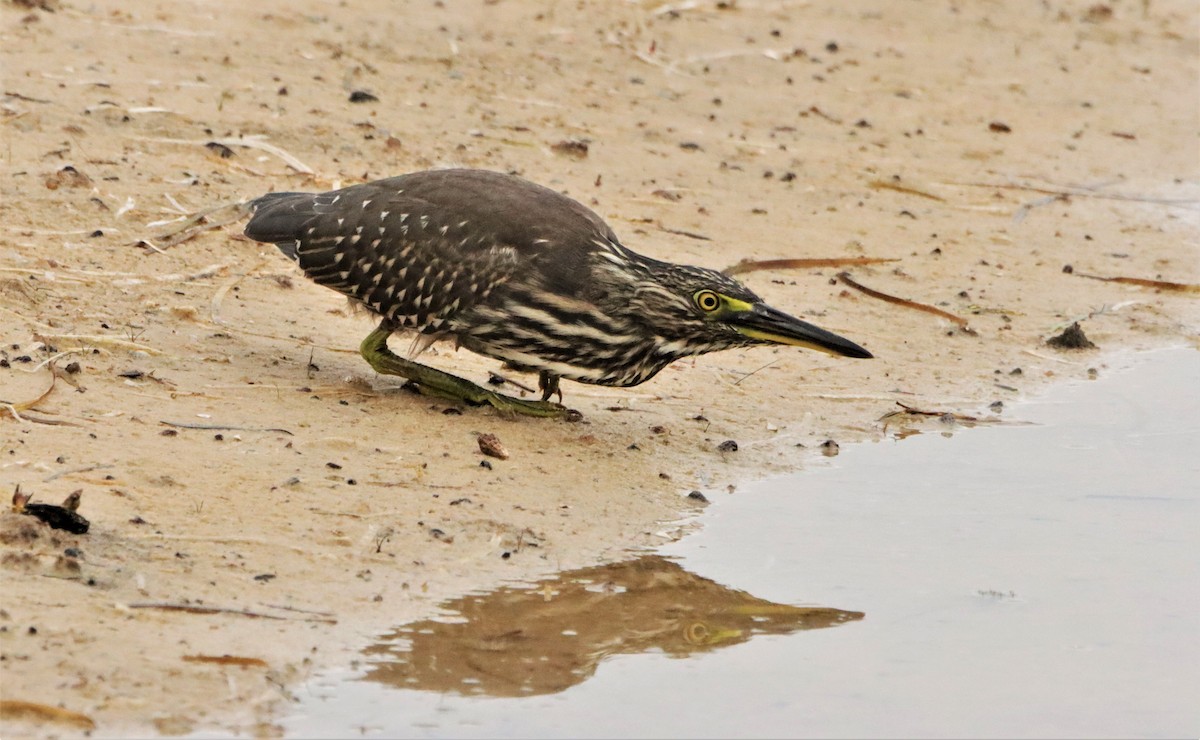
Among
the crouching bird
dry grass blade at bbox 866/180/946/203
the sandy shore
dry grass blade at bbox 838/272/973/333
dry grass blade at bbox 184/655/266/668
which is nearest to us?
dry grass blade at bbox 184/655/266/668

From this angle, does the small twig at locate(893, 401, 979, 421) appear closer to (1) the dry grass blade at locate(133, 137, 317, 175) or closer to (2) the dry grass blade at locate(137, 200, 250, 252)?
(2) the dry grass blade at locate(137, 200, 250, 252)

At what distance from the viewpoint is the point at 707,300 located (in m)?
7.77

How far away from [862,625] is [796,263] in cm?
436

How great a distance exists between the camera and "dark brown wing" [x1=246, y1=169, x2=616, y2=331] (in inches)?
304

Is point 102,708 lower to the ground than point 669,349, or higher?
lower

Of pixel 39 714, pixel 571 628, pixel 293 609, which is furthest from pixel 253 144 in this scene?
pixel 39 714

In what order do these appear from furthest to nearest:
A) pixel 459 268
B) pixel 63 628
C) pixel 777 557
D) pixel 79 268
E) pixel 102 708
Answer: pixel 79 268 → pixel 459 268 → pixel 777 557 → pixel 63 628 → pixel 102 708

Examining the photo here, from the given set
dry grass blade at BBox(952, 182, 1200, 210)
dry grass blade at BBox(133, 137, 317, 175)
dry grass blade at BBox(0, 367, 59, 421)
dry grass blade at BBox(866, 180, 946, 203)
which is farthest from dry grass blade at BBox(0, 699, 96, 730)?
dry grass blade at BBox(952, 182, 1200, 210)

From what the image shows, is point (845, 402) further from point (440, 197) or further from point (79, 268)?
point (79, 268)

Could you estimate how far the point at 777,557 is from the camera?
685 cm

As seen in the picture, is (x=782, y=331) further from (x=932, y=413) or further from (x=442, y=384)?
(x=442, y=384)

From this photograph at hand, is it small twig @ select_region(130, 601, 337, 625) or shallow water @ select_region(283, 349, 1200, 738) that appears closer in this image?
shallow water @ select_region(283, 349, 1200, 738)

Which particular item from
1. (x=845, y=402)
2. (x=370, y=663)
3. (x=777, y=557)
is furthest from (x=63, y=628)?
(x=845, y=402)

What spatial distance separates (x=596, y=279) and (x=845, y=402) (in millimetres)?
1731
